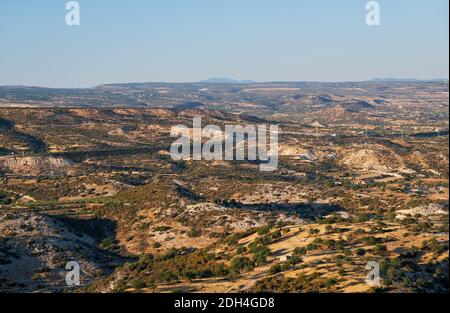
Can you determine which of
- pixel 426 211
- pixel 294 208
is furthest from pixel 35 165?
pixel 426 211

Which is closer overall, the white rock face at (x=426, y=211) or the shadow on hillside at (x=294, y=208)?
the white rock face at (x=426, y=211)

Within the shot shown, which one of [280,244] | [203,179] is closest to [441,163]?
[203,179]

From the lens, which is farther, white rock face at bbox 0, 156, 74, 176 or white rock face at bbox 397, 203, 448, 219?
white rock face at bbox 0, 156, 74, 176

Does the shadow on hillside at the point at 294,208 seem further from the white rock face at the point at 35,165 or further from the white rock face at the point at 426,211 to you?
the white rock face at the point at 35,165

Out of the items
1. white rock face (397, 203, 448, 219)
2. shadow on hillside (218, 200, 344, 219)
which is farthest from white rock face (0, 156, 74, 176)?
white rock face (397, 203, 448, 219)

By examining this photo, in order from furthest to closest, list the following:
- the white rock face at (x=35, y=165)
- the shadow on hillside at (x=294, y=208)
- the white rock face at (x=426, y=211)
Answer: the white rock face at (x=35, y=165) → the shadow on hillside at (x=294, y=208) → the white rock face at (x=426, y=211)

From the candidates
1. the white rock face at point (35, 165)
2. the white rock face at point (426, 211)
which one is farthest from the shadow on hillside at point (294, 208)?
the white rock face at point (35, 165)

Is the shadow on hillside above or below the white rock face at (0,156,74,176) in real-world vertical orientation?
below

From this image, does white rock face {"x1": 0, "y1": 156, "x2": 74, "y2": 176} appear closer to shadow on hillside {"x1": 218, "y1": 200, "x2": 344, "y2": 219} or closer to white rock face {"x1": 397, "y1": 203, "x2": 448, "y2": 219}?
shadow on hillside {"x1": 218, "y1": 200, "x2": 344, "y2": 219}

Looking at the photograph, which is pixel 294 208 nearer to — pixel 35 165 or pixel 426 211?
pixel 426 211

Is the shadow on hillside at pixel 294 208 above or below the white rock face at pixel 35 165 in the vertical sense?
below
